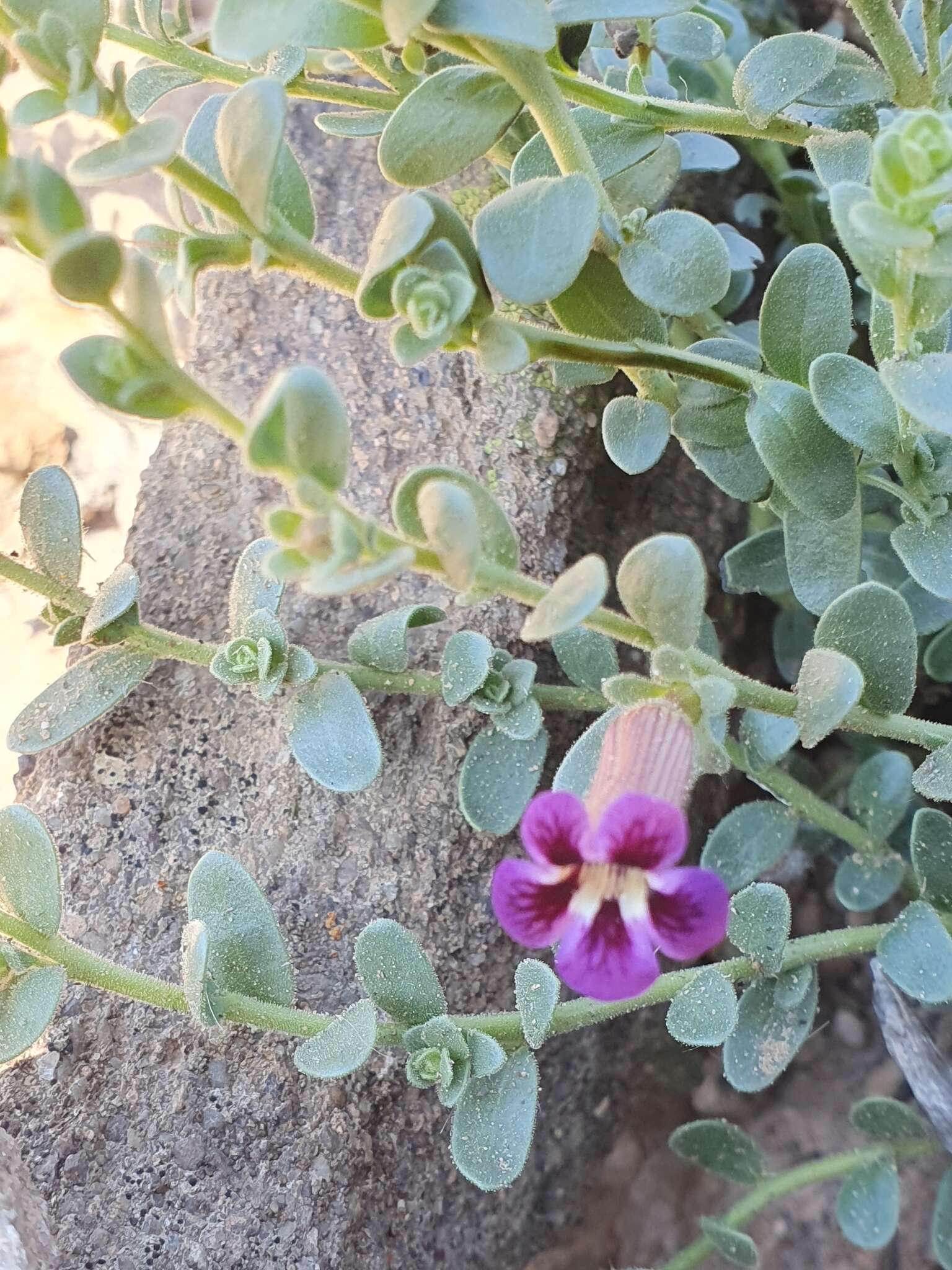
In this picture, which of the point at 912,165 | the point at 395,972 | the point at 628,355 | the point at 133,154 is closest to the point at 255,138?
the point at 133,154

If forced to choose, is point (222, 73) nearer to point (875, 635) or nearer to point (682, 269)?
point (682, 269)

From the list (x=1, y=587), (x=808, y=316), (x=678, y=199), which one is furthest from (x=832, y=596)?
(x=1, y=587)

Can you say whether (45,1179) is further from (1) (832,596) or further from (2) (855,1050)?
(2) (855,1050)

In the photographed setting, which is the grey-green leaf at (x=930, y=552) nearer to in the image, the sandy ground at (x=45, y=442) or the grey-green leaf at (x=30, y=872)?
the grey-green leaf at (x=30, y=872)

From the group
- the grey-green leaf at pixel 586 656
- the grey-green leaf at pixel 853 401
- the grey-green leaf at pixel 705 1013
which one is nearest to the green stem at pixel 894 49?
the grey-green leaf at pixel 853 401

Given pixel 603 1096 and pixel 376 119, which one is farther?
pixel 603 1096

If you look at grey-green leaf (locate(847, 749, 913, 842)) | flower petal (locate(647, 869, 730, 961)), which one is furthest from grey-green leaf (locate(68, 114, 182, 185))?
grey-green leaf (locate(847, 749, 913, 842))
